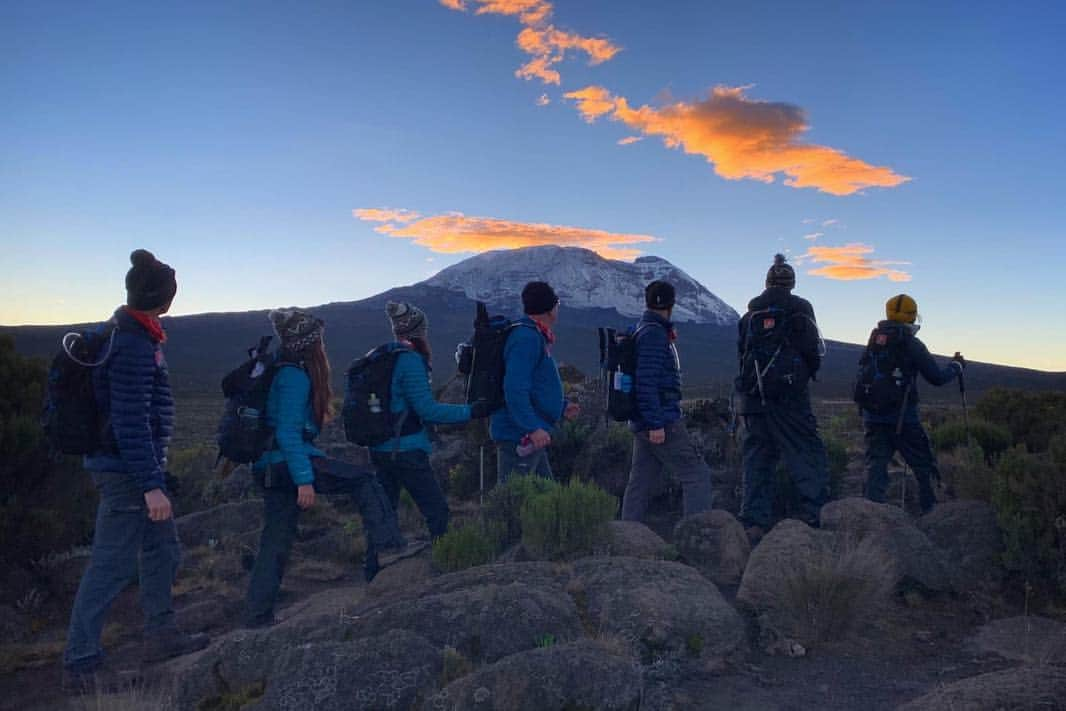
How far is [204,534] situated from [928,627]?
21.7ft

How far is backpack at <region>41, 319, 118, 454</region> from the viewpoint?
4.04 metres

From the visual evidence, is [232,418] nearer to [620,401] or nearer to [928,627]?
[620,401]

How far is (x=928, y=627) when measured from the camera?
4582 mm

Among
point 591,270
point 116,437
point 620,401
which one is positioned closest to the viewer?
point 116,437

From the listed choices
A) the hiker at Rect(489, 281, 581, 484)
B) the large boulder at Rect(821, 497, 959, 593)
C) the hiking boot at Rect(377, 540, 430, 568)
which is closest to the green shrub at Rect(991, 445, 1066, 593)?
the large boulder at Rect(821, 497, 959, 593)

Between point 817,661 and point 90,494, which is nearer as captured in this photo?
point 817,661

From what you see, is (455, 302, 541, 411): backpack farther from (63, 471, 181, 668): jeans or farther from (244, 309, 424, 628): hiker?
(63, 471, 181, 668): jeans

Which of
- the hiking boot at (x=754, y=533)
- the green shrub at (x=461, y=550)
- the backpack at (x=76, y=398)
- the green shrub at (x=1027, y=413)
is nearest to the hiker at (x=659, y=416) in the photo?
the hiking boot at (x=754, y=533)

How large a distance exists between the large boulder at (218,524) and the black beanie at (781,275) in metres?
5.53

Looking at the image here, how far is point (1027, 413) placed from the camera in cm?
1002

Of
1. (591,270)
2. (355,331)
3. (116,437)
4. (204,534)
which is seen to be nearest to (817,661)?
(116,437)

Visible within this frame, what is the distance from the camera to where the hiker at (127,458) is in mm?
4016

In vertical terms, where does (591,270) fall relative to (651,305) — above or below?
above

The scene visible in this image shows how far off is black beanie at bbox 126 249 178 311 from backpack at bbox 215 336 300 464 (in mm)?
545
